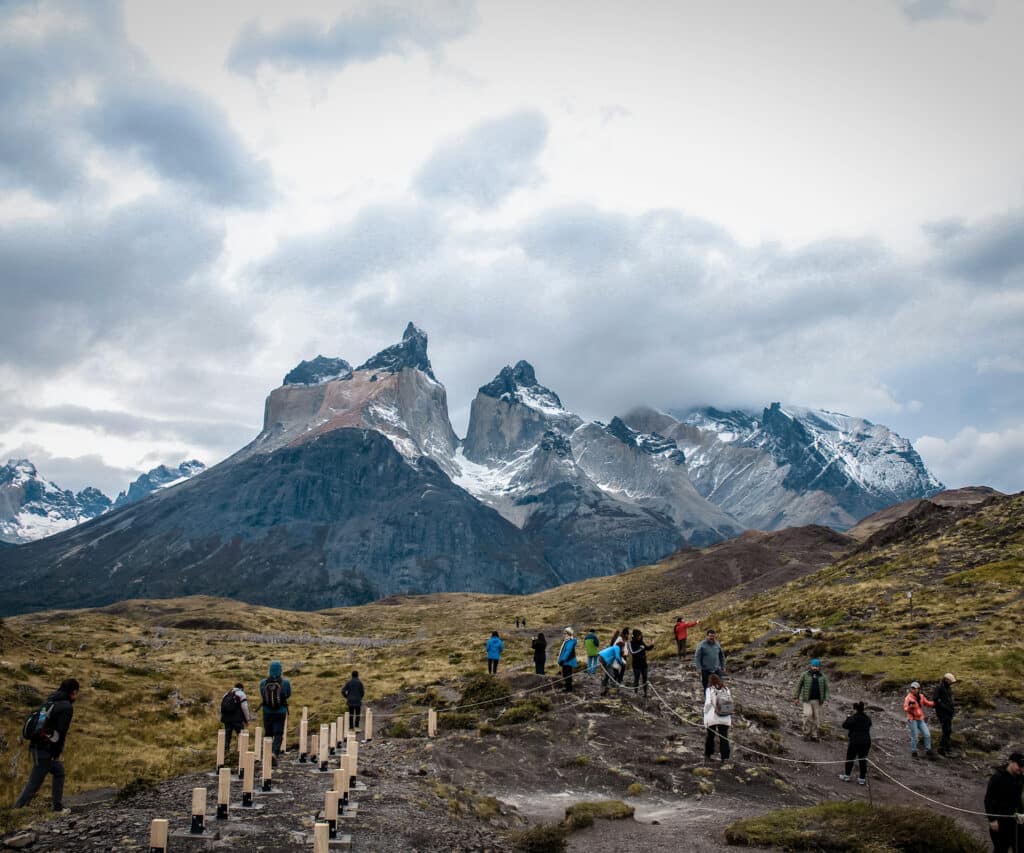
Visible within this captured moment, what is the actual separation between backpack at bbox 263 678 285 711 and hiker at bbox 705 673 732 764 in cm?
1352

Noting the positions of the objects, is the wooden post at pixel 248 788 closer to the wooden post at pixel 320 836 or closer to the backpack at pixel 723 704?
the wooden post at pixel 320 836

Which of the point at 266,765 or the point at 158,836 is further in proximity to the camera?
the point at 266,765

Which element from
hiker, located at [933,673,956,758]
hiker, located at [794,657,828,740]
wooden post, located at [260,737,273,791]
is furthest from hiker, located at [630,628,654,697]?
wooden post, located at [260,737,273,791]

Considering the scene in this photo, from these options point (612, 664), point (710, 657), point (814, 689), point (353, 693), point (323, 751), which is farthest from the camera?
point (612, 664)

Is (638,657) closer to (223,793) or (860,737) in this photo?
(860,737)

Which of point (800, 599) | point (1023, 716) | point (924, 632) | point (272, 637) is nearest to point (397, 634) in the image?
point (272, 637)

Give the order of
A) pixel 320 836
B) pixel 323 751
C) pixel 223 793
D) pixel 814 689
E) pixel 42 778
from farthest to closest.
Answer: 1. pixel 814 689
2. pixel 323 751
3. pixel 42 778
4. pixel 223 793
5. pixel 320 836

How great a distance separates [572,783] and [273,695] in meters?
9.80

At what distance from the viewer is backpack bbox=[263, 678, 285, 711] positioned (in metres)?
24.6

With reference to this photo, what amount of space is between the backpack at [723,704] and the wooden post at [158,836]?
16.8 meters

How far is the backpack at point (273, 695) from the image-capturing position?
24562mm

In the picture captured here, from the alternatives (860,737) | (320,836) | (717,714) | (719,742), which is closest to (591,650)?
(719,742)

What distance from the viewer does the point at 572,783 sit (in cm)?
2528

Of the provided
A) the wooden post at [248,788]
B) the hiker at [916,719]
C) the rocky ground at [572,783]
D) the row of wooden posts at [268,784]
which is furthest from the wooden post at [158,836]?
the hiker at [916,719]
